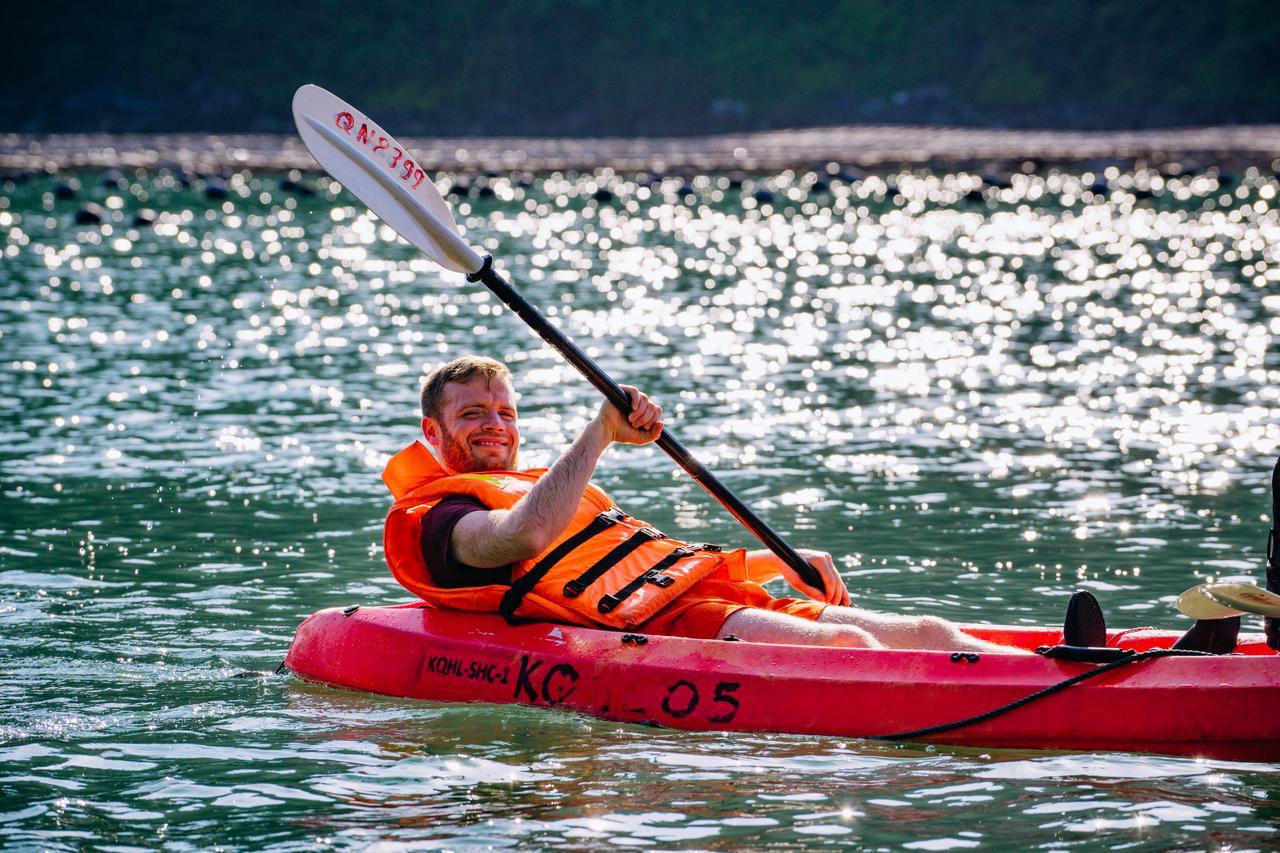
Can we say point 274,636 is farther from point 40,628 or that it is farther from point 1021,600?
point 1021,600

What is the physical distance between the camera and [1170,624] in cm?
770

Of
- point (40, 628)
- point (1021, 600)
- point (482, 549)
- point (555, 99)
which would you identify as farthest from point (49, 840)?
point (555, 99)

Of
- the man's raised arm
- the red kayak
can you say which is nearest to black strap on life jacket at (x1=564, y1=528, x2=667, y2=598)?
the red kayak

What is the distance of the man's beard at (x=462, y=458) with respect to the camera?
6.34 meters

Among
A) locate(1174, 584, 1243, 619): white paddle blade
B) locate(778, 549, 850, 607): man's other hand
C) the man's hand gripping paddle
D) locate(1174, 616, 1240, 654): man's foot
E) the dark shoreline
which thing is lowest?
locate(1174, 616, 1240, 654): man's foot

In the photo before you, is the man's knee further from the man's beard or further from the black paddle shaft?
the man's beard

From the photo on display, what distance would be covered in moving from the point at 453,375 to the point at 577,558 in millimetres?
751

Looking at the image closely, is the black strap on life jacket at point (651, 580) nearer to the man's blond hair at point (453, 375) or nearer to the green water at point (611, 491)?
the green water at point (611, 491)

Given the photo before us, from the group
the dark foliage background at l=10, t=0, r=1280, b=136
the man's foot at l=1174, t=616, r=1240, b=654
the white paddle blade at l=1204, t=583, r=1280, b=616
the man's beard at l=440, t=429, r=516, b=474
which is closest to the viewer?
the white paddle blade at l=1204, t=583, r=1280, b=616

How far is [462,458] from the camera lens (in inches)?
250

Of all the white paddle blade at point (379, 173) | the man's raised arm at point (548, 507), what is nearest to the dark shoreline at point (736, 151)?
the white paddle blade at point (379, 173)

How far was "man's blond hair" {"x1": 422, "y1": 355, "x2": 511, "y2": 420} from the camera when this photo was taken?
20.5 feet

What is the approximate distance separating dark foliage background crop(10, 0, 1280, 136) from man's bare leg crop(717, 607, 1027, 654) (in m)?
80.5

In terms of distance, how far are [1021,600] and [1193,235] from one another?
2537cm
